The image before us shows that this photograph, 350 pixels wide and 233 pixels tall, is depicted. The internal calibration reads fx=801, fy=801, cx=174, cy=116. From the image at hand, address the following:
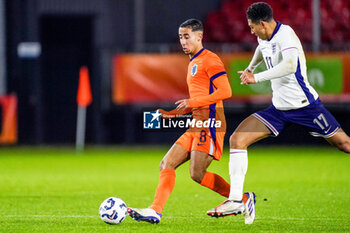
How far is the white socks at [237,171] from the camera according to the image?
24.0 feet

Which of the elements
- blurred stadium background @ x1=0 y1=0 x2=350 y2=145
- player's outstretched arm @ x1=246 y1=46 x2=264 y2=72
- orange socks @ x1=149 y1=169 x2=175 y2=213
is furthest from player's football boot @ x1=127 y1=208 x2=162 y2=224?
blurred stadium background @ x1=0 y1=0 x2=350 y2=145

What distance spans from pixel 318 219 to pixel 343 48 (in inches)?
479

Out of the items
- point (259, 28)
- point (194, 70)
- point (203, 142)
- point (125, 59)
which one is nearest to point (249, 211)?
point (203, 142)

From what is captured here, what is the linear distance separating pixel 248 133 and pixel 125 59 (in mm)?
11698

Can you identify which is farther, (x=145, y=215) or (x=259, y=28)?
(x=259, y=28)

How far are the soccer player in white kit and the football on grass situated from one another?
2.82ft

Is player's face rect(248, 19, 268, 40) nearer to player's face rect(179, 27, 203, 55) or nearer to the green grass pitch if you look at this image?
player's face rect(179, 27, 203, 55)

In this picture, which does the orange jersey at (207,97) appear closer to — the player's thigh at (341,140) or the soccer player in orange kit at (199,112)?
the soccer player in orange kit at (199,112)

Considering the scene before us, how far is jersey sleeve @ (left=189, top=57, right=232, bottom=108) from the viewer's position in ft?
24.2

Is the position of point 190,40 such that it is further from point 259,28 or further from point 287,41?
point 287,41

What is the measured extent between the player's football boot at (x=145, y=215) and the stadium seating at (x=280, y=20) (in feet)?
46.4

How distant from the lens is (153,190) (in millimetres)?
10984

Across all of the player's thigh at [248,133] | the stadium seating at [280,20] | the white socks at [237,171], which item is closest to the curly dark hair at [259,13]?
the player's thigh at [248,133]

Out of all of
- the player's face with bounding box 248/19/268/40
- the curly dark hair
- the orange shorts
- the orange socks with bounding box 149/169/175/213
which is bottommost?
the orange socks with bounding box 149/169/175/213
